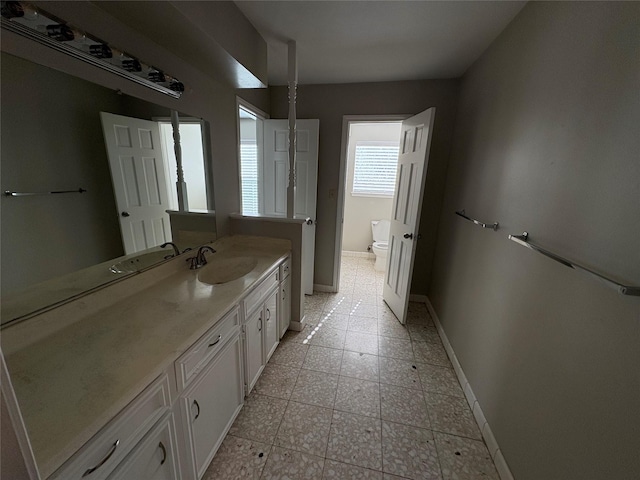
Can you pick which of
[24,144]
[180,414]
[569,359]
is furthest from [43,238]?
[569,359]

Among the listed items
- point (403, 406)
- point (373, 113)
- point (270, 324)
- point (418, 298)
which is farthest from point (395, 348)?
point (373, 113)

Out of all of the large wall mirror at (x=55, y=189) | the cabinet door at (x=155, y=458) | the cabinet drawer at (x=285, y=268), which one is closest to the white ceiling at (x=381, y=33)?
Answer: the large wall mirror at (x=55, y=189)

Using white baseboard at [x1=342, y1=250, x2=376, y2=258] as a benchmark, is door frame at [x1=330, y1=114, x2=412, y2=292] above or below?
above

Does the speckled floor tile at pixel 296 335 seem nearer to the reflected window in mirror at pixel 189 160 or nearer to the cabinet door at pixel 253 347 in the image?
the cabinet door at pixel 253 347

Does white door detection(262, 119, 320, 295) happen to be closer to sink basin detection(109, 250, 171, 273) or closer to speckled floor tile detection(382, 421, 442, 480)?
sink basin detection(109, 250, 171, 273)

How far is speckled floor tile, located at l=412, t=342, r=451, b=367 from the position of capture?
201cm

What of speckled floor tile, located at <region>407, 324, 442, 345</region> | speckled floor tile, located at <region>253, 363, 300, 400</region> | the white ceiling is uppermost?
the white ceiling

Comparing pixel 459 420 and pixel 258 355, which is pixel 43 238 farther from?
pixel 459 420

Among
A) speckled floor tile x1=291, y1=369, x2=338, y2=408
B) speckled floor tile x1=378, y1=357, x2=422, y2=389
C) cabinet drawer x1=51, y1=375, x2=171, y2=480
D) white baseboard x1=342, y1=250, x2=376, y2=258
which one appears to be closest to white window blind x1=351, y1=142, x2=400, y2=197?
white baseboard x1=342, y1=250, x2=376, y2=258

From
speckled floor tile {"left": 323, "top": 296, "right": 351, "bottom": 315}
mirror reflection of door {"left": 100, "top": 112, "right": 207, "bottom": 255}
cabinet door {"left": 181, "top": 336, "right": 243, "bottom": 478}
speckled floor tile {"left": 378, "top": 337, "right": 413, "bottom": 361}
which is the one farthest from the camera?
speckled floor tile {"left": 323, "top": 296, "right": 351, "bottom": 315}

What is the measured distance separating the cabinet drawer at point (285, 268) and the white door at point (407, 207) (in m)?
1.12

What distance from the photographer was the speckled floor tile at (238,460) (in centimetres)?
121

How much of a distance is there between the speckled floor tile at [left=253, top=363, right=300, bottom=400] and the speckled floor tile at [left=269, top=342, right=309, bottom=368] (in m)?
0.05

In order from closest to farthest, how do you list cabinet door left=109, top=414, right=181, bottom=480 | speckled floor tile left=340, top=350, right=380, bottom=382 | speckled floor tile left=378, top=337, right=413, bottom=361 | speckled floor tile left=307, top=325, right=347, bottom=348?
cabinet door left=109, top=414, right=181, bottom=480 < speckled floor tile left=340, top=350, right=380, bottom=382 < speckled floor tile left=378, top=337, right=413, bottom=361 < speckled floor tile left=307, top=325, right=347, bottom=348
